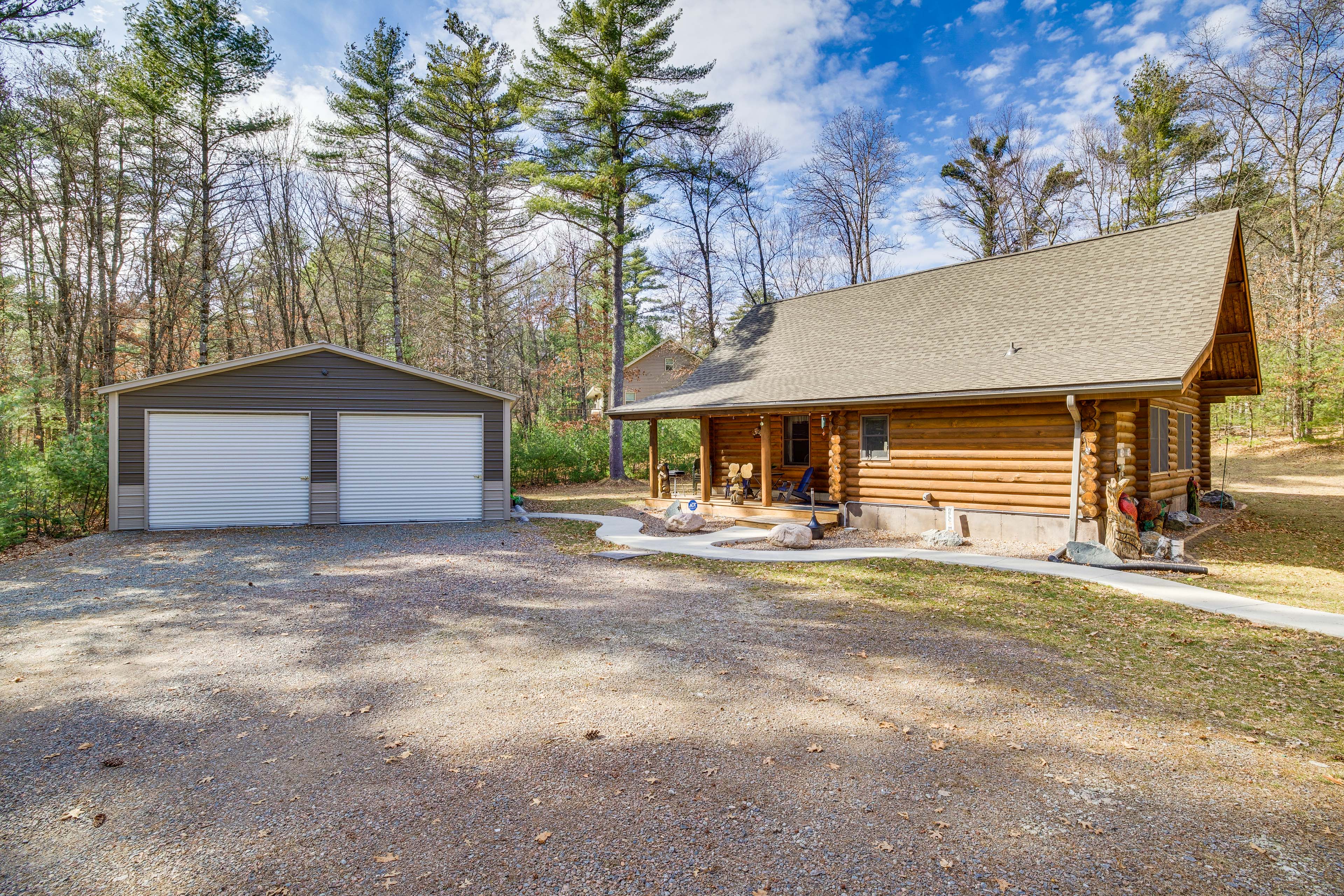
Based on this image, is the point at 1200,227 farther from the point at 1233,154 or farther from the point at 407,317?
the point at 407,317

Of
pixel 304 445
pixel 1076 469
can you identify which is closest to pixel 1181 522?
pixel 1076 469

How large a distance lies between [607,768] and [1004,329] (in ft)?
35.5

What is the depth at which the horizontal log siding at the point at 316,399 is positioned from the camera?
35.0 feet

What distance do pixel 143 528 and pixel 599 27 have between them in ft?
53.8

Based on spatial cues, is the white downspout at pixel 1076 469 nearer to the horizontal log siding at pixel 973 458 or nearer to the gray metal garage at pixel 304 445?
the horizontal log siding at pixel 973 458

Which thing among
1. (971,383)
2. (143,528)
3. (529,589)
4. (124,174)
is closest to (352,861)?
(529,589)

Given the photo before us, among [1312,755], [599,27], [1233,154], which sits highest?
[599,27]

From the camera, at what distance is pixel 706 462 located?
43.5 ft

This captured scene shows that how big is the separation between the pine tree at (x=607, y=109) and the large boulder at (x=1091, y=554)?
12.2 meters

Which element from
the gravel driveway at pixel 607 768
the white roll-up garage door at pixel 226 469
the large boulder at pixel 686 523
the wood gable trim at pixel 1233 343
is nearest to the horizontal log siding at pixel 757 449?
the large boulder at pixel 686 523

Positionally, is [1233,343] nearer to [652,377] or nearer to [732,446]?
[732,446]

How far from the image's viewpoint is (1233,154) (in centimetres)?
2138

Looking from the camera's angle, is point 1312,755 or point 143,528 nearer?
point 1312,755

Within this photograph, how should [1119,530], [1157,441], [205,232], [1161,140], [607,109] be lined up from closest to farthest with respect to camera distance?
[1119,530] → [1157,441] → [205,232] → [607,109] → [1161,140]
